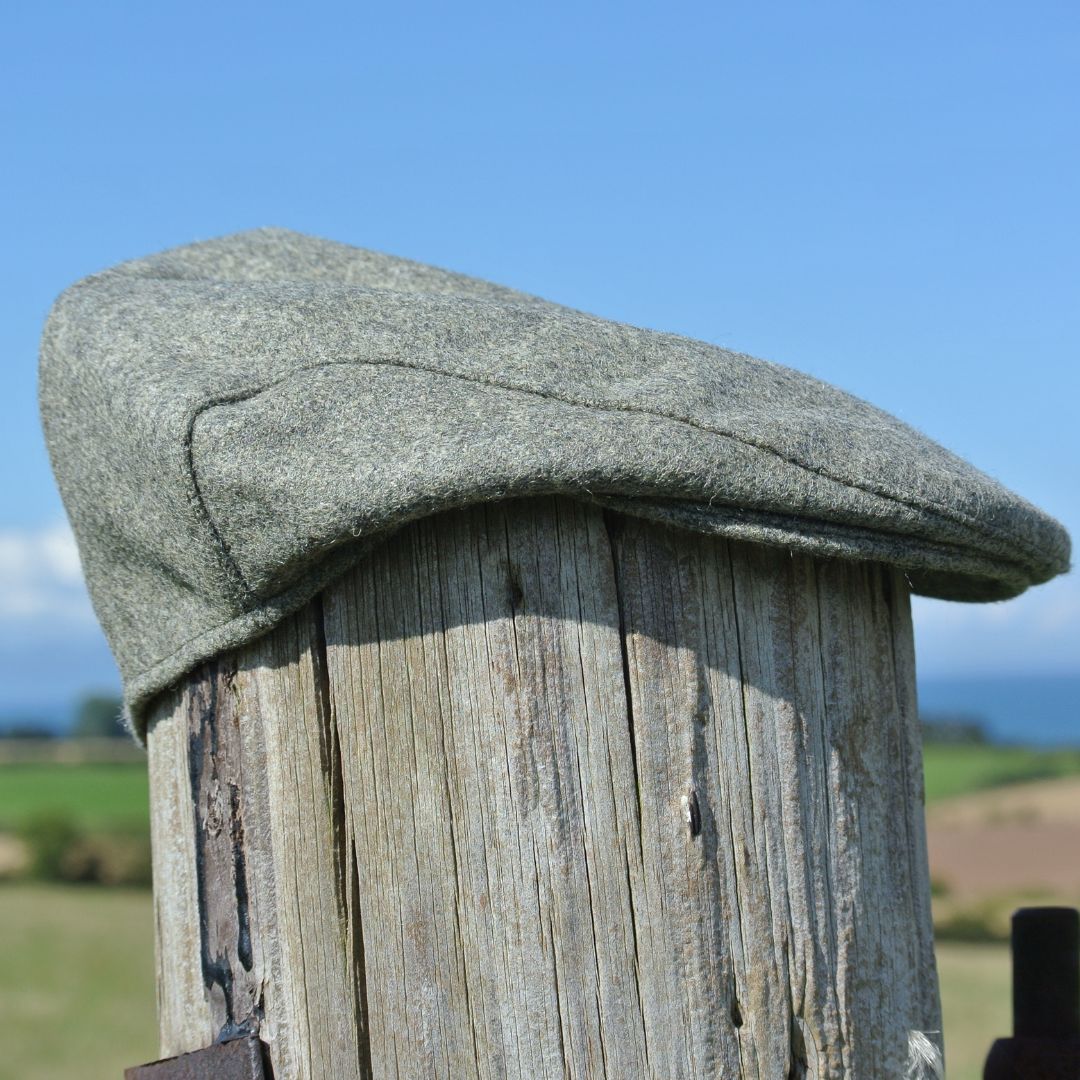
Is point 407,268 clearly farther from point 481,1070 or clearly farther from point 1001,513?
point 481,1070

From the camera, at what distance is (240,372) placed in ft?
4.18

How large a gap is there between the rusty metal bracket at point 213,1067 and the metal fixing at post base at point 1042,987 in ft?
3.36

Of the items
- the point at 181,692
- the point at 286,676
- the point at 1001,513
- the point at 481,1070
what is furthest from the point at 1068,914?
the point at 181,692

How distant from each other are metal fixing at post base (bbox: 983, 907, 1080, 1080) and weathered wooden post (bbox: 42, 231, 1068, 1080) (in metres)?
0.34

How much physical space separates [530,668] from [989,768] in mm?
19230

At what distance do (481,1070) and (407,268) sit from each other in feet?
3.93

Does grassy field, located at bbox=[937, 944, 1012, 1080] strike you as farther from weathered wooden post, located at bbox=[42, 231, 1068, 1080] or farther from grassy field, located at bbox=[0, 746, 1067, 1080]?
weathered wooden post, located at bbox=[42, 231, 1068, 1080]

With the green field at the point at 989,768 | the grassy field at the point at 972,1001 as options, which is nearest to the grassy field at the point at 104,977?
the grassy field at the point at 972,1001

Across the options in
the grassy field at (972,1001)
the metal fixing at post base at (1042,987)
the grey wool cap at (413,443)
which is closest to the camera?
the grey wool cap at (413,443)

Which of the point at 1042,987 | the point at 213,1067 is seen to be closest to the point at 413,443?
the point at 213,1067

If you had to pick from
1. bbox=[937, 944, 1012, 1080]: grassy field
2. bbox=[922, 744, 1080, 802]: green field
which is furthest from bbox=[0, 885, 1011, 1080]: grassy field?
bbox=[922, 744, 1080, 802]: green field

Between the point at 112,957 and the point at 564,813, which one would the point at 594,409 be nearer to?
the point at 564,813

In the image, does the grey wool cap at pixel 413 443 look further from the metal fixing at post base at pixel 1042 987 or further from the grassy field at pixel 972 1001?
the grassy field at pixel 972 1001

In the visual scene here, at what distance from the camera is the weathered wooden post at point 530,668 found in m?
1.22
